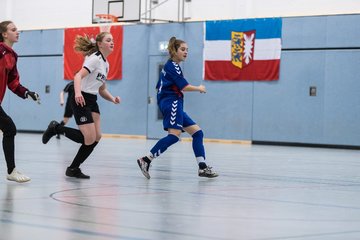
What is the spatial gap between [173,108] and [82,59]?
711 inches

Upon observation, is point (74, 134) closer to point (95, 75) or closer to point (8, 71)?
point (95, 75)

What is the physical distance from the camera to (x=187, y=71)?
24547 mm

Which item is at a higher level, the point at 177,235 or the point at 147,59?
the point at 147,59

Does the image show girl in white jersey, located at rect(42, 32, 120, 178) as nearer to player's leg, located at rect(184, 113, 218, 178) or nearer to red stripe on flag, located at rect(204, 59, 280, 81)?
player's leg, located at rect(184, 113, 218, 178)

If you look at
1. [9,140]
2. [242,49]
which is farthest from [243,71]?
[9,140]

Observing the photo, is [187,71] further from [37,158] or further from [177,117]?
[177,117]

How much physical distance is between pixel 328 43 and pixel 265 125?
131 inches

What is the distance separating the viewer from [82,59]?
26984 mm

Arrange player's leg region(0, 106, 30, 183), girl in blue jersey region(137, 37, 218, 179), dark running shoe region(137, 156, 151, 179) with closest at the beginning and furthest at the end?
player's leg region(0, 106, 30, 183) < dark running shoe region(137, 156, 151, 179) < girl in blue jersey region(137, 37, 218, 179)

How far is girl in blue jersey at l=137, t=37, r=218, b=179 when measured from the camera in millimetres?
9422

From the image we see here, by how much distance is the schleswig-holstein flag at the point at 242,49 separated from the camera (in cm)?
2266

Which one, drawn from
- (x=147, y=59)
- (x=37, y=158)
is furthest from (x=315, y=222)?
(x=147, y=59)

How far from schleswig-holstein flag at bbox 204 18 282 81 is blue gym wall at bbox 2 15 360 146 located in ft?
0.88

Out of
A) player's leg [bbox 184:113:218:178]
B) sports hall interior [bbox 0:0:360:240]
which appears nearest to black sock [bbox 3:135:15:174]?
sports hall interior [bbox 0:0:360:240]
